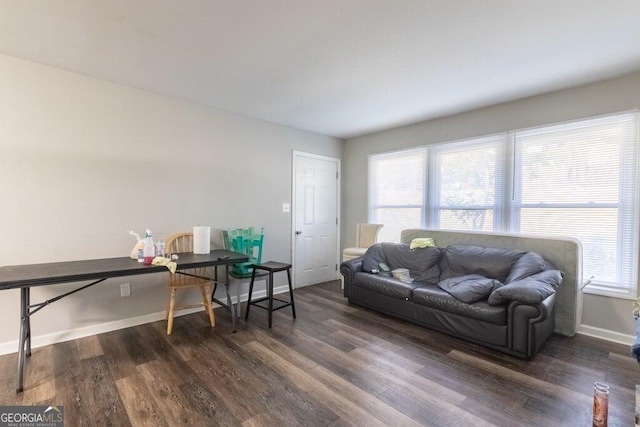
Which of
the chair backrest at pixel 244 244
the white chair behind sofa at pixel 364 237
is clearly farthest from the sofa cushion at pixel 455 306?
the chair backrest at pixel 244 244

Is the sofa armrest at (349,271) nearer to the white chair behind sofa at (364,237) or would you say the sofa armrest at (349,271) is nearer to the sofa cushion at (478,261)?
the white chair behind sofa at (364,237)

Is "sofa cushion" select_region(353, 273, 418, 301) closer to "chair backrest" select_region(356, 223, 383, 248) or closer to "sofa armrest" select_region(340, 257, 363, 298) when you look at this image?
"sofa armrest" select_region(340, 257, 363, 298)

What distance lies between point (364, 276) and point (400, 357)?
125cm

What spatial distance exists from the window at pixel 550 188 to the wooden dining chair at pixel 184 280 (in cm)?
296

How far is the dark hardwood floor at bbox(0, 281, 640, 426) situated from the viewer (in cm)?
176

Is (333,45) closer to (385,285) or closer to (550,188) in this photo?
(385,285)

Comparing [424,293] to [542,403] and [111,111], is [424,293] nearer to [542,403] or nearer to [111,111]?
[542,403]

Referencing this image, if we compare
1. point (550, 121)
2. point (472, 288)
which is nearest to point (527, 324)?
point (472, 288)

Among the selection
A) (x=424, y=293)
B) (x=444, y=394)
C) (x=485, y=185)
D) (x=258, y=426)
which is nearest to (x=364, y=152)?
(x=485, y=185)

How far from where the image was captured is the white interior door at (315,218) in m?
4.59

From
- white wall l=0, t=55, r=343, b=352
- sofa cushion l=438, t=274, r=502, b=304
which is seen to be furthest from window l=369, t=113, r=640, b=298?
white wall l=0, t=55, r=343, b=352

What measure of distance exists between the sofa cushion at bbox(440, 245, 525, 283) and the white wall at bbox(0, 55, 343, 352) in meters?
2.65

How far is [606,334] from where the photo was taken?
2.83 metres

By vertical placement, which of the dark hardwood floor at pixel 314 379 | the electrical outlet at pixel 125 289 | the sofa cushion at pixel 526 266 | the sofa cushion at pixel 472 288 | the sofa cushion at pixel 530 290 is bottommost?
the dark hardwood floor at pixel 314 379
